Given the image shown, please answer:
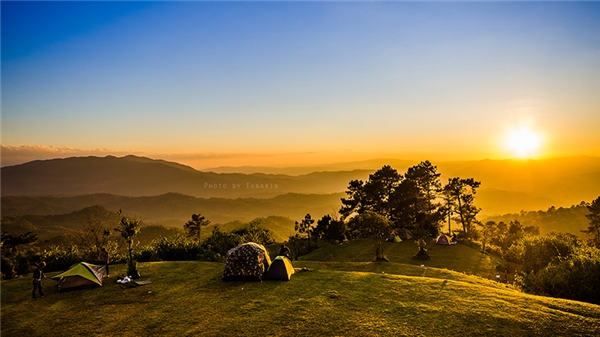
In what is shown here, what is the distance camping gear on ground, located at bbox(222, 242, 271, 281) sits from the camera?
818 inches

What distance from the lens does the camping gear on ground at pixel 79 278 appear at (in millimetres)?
19969

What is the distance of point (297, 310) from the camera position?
15.1 metres

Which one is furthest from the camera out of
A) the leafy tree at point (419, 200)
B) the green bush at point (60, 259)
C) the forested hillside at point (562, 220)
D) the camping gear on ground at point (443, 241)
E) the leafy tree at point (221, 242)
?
the forested hillside at point (562, 220)

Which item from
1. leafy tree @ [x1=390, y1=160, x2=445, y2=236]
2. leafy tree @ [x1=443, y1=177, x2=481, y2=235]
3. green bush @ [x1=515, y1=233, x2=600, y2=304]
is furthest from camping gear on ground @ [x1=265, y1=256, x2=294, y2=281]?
leafy tree @ [x1=443, y1=177, x2=481, y2=235]

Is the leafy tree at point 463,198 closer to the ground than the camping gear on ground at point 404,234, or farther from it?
farther from it

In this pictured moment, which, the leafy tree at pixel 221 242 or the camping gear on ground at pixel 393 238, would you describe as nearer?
the leafy tree at pixel 221 242

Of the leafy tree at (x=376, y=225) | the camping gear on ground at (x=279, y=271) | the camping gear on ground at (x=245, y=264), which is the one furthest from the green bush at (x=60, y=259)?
the leafy tree at (x=376, y=225)

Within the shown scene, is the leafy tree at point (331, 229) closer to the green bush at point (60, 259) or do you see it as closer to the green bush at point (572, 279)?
the green bush at point (572, 279)

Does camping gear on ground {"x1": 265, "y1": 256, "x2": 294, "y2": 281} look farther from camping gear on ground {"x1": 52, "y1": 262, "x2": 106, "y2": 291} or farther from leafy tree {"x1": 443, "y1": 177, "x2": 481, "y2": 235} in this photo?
leafy tree {"x1": 443, "y1": 177, "x2": 481, "y2": 235}

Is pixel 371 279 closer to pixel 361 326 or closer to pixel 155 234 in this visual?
pixel 361 326

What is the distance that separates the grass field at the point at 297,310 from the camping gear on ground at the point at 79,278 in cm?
50

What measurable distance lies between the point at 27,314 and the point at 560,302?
90.2 ft

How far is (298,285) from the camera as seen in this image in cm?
1966

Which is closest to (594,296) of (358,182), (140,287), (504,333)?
(504,333)
